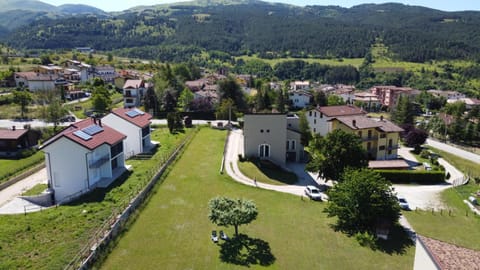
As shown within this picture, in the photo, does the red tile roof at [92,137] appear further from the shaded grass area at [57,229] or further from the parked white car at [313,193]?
the parked white car at [313,193]

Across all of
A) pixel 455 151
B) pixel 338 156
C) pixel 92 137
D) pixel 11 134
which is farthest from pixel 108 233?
pixel 455 151

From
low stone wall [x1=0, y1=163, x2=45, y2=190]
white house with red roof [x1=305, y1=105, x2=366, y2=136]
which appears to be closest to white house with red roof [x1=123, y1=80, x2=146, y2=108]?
low stone wall [x1=0, y1=163, x2=45, y2=190]

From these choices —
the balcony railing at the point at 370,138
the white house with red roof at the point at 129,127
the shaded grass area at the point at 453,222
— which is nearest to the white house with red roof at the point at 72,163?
the white house with red roof at the point at 129,127

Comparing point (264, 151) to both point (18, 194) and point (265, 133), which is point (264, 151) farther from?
point (18, 194)

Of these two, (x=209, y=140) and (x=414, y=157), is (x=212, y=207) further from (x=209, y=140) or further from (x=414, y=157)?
(x=414, y=157)

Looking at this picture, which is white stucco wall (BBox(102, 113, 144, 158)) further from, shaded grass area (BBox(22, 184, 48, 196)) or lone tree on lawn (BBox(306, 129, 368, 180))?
lone tree on lawn (BBox(306, 129, 368, 180))
